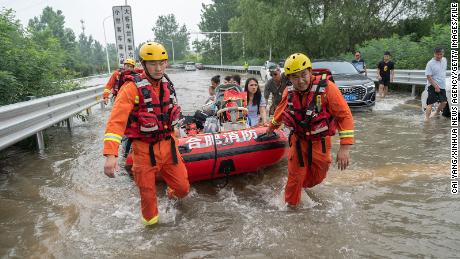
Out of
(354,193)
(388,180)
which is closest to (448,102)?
(388,180)

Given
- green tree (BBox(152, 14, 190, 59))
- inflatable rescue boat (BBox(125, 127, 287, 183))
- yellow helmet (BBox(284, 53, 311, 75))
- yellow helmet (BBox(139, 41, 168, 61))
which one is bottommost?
inflatable rescue boat (BBox(125, 127, 287, 183))

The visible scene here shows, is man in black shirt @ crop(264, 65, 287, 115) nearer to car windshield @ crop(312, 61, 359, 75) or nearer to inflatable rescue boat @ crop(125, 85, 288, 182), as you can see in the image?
inflatable rescue boat @ crop(125, 85, 288, 182)

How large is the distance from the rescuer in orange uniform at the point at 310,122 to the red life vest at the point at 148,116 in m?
1.34

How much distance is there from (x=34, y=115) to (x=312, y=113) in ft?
15.9

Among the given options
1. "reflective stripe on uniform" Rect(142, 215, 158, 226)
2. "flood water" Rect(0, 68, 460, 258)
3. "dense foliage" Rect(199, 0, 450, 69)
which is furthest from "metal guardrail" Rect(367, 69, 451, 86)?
"reflective stripe on uniform" Rect(142, 215, 158, 226)

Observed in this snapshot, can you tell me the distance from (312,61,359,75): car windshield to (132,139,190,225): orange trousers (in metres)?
8.47

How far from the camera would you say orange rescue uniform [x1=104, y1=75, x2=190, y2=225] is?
3602 mm

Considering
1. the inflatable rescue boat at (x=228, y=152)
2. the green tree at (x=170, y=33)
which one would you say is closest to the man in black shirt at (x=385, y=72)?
the inflatable rescue boat at (x=228, y=152)

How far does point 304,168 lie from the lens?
4.28 m

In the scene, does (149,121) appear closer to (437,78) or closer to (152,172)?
(152,172)

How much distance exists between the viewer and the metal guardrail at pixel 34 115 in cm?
546

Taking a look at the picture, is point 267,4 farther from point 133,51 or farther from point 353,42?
point 133,51

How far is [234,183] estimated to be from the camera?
18.0 feet

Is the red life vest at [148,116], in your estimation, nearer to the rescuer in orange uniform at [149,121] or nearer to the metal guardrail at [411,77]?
the rescuer in orange uniform at [149,121]
